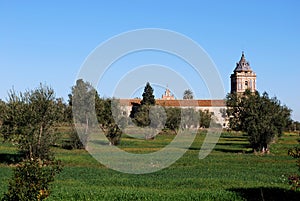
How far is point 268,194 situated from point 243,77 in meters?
161

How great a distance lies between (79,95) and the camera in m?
61.3

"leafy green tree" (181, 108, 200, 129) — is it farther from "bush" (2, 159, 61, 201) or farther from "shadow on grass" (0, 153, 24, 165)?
"bush" (2, 159, 61, 201)

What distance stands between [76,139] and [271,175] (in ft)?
106

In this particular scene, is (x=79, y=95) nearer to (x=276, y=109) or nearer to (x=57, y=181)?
(x=276, y=109)

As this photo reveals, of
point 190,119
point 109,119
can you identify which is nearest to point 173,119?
point 190,119

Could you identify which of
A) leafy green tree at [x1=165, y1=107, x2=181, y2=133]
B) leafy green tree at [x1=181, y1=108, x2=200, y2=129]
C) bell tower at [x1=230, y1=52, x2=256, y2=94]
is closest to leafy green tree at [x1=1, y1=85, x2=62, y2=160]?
leafy green tree at [x1=165, y1=107, x2=181, y2=133]

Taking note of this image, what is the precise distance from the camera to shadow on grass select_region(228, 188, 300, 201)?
845 inches

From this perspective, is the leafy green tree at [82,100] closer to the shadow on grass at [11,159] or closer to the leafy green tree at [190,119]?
the shadow on grass at [11,159]

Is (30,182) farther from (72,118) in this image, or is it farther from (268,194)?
(72,118)

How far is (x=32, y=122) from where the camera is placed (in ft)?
126

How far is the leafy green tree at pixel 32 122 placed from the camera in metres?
38.2

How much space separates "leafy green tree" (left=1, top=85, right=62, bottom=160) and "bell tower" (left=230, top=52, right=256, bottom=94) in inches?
5688

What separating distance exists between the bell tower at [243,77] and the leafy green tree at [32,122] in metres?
144

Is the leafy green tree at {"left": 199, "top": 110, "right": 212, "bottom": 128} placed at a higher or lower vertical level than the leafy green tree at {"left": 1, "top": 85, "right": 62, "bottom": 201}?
higher
